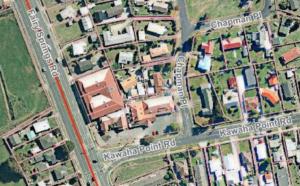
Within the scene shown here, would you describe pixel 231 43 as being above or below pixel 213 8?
below

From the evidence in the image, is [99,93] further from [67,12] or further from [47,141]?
[67,12]

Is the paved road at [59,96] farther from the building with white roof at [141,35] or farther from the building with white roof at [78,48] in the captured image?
the building with white roof at [141,35]

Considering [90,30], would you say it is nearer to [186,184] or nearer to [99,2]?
[99,2]

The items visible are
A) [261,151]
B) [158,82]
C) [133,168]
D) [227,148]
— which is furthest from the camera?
[133,168]

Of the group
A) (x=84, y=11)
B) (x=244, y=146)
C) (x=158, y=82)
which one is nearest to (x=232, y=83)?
(x=244, y=146)

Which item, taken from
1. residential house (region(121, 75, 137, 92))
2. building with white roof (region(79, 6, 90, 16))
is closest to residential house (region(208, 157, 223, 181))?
residential house (region(121, 75, 137, 92))

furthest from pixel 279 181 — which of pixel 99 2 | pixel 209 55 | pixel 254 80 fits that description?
pixel 99 2
